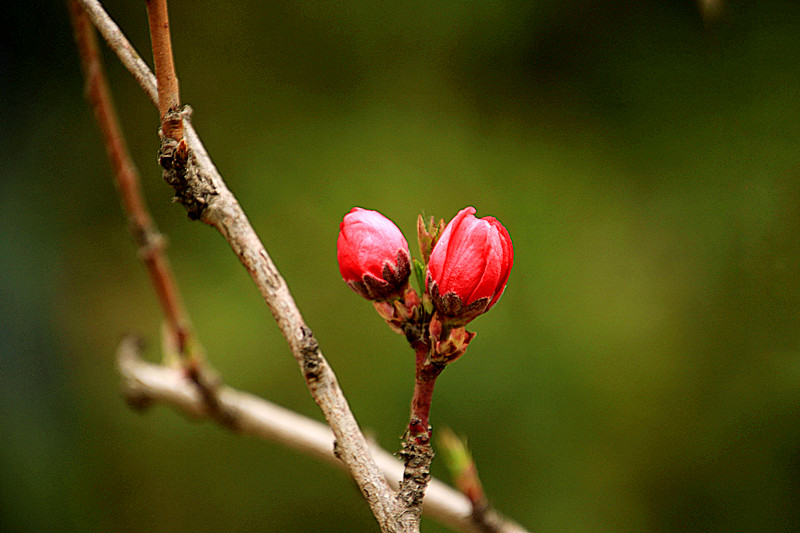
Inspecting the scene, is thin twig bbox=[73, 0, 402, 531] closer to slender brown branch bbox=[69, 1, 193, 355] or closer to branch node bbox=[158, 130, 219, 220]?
branch node bbox=[158, 130, 219, 220]

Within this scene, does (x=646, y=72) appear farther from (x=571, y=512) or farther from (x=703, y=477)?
(x=571, y=512)

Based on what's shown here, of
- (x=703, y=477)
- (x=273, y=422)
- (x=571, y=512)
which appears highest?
(x=703, y=477)

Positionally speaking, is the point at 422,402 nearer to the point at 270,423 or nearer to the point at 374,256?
the point at 374,256

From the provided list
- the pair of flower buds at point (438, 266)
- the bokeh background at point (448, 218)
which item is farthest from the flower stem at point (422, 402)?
the bokeh background at point (448, 218)

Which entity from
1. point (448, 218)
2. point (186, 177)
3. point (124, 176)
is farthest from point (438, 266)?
point (448, 218)

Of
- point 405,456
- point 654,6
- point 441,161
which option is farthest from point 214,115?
point 405,456
